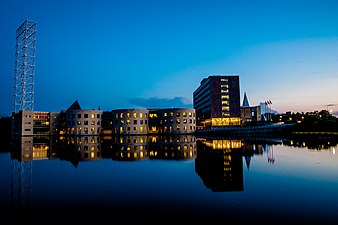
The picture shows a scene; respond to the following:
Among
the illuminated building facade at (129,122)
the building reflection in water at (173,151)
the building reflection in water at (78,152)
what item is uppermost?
the illuminated building facade at (129,122)

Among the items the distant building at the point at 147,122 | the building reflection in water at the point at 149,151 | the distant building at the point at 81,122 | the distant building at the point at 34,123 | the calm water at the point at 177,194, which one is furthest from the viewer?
the distant building at the point at 81,122

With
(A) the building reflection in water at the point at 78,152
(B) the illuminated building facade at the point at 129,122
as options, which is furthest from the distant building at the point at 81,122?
(A) the building reflection in water at the point at 78,152

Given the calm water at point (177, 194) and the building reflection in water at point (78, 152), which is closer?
the calm water at point (177, 194)

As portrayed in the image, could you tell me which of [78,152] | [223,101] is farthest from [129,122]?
[78,152]

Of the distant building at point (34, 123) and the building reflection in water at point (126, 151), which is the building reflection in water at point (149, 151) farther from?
the distant building at point (34, 123)

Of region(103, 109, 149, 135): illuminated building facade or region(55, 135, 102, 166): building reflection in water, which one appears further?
region(103, 109, 149, 135): illuminated building facade

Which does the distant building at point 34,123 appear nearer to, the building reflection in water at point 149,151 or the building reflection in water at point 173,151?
the building reflection in water at point 149,151

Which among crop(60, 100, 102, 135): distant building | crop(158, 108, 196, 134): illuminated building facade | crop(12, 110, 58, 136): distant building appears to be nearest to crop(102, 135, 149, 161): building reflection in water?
crop(158, 108, 196, 134): illuminated building facade

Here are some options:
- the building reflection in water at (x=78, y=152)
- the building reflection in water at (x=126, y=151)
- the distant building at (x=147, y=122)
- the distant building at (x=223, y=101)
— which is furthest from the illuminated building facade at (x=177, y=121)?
the building reflection in water at (x=78, y=152)

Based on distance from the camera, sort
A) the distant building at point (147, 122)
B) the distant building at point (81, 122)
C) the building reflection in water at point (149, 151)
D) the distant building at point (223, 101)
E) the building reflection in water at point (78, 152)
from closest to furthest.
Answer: the building reflection in water at point (78, 152)
the building reflection in water at point (149, 151)
the distant building at point (147, 122)
the distant building at point (81, 122)
the distant building at point (223, 101)

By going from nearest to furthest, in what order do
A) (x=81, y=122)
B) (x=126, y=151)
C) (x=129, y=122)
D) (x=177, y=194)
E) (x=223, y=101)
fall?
(x=177, y=194) < (x=126, y=151) < (x=129, y=122) < (x=81, y=122) < (x=223, y=101)

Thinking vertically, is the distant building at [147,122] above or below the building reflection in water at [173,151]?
above

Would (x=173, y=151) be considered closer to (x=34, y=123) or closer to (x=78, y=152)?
(x=78, y=152)

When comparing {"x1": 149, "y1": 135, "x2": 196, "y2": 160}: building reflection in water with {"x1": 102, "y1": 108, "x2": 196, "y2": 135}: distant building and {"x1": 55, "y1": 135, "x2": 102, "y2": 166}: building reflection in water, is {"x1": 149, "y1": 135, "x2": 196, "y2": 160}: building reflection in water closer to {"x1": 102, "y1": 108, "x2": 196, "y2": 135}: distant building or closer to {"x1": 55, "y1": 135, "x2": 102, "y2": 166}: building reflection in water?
{"x1": 55, "y1": 135, "x2": 102, "y2": 166}: building reflection in water
